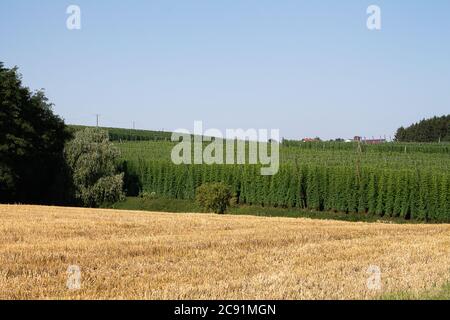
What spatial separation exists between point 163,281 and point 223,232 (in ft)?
29.9

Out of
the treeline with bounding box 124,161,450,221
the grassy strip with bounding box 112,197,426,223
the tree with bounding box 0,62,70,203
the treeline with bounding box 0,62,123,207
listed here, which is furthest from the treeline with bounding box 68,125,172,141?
the tree with bounding box 0,62,70,203

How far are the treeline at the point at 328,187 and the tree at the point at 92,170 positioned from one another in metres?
11.4

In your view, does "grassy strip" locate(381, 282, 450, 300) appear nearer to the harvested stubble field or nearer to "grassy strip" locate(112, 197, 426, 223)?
the harvested stubble field

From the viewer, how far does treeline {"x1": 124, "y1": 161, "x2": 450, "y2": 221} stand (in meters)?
58.9

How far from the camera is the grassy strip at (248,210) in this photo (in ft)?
201

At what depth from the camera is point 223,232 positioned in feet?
66.2

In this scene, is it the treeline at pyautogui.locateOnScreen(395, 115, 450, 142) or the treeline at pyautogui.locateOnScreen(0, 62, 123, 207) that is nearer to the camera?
the treeline at pyautogui.locateOnScreen(0, 62, 123, 207)

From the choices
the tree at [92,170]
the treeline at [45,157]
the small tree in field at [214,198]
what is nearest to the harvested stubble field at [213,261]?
the small tree in field at [214,198]

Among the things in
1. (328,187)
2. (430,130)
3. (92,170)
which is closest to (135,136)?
(430,130)

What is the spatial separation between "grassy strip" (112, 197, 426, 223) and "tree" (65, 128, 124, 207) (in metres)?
3.81

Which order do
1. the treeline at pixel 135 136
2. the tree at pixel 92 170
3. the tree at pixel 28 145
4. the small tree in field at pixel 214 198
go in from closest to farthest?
1. the small tree in field at pixel 214 198
2. the tree at pixel 28 145
3. the tree at pixel 92 170
4. the treeline at pixel 135 136

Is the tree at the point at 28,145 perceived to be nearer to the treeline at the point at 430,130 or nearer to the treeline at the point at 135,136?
the treeline at the point at 135,136

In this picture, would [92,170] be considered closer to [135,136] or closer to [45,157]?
[45,157]
